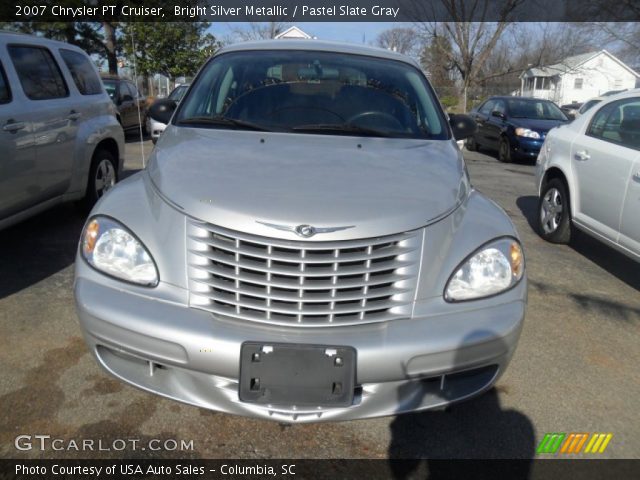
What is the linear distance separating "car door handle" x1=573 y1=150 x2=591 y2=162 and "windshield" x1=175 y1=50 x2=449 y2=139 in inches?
86.3

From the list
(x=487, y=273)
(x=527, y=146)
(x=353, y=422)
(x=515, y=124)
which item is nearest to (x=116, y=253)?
(x=353, y=422)

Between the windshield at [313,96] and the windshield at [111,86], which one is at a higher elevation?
the windshield at [313,96]

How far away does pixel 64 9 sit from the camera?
843 inches

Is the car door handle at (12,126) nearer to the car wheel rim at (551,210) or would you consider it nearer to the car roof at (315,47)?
the car roof at (315,47)

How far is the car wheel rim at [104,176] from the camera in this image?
227 inches

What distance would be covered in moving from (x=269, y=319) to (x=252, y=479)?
2.31 feet

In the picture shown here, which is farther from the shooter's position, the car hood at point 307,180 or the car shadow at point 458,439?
the car shadow at point 458,439

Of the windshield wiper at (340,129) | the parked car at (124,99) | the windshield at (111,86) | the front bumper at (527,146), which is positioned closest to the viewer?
the windshield wiper at (340,129)

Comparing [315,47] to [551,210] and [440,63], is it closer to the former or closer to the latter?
[551,210]

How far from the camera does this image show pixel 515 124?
11953mm

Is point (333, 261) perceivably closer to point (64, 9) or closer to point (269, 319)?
point (269, 319)

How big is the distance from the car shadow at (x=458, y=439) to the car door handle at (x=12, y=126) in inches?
137

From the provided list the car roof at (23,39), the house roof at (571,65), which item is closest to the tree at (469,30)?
the house roof at (571,65)

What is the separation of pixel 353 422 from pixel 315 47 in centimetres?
252
